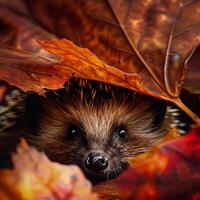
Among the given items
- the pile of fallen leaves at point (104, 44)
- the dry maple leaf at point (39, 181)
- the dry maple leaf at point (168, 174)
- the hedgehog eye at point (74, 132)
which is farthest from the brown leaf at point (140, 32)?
the dry maple leaf at point (39, 181)

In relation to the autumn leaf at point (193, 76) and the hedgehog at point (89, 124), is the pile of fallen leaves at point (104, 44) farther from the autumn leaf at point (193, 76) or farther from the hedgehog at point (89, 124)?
the hedgehog at point (89, 124)

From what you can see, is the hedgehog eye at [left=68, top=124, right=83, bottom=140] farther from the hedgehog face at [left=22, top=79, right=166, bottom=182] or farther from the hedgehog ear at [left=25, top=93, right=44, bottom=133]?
the hedgehog ear at [left=25, top=93, right=44, bottom=133]

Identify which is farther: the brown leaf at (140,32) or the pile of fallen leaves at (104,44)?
the brown leaf at (140,32)

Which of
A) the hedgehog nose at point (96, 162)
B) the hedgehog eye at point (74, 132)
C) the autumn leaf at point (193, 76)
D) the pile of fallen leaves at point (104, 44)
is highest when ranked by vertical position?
the pile of fallen leaves at point (104, 44)

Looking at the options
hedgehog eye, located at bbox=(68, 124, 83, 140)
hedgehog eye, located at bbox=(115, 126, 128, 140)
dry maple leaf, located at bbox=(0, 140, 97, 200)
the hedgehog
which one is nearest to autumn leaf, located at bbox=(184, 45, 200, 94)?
the hedgehog

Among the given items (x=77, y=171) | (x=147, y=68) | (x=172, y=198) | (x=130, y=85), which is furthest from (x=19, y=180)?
(x=147, y=68)

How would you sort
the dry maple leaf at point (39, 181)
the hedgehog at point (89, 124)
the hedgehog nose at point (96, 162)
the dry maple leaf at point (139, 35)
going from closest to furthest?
1. the dry maple leaf at point (39, 181)
2. the dry maple leaf at point (139, 35)
3. the hedgehog nose at point (96, 162)
4. the hedgehog at point (89, 124)

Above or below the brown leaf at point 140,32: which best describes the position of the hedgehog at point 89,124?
below
